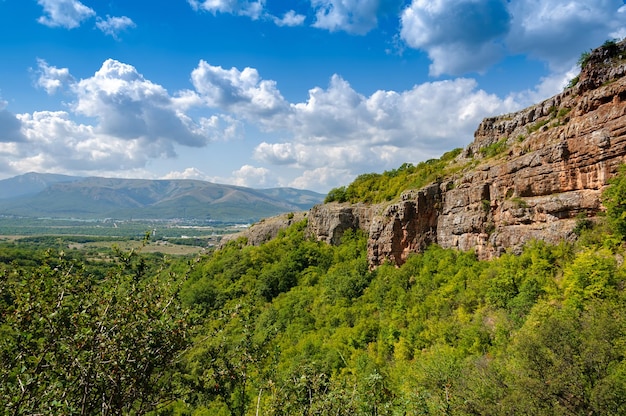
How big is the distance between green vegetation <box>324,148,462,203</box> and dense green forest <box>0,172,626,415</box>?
7.60m

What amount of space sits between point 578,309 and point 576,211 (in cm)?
779

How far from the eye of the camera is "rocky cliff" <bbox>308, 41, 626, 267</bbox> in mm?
22719

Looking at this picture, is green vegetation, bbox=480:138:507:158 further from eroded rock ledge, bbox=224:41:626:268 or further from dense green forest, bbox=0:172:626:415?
dense green forest, bbox=0:172:626:415

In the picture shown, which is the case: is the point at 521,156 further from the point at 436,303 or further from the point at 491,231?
the point at 436,303

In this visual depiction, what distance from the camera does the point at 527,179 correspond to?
88.6 feet

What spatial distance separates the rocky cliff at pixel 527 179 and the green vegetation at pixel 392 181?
2.67 m

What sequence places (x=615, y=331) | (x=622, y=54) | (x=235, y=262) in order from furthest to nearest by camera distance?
(x=235, y=262)
(x=622, y=54)
(x=615, y=331)

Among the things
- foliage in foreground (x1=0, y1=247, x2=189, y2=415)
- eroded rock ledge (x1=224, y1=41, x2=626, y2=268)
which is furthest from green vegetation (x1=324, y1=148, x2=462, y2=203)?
foliage in foreground (x1=0, y1=247, x2=189, y2=415)

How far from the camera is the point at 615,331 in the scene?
49.4 feet

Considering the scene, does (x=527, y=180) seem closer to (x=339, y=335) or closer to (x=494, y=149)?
(x=494, y=149)

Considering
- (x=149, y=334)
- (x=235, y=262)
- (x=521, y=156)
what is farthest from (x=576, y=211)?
(x=235, y=262)

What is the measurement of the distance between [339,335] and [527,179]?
19606mm

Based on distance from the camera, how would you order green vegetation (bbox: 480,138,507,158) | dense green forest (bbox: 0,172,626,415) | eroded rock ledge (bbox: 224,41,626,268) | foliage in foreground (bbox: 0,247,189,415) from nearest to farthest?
foliage in foreground (bbox: 0,247,189,415) → dense green forest (bbox: 0,172,626,415) → eroded rock ledge (bbox: 224,41,626,268) → green vegetation (bbox: 480,138,507,158)

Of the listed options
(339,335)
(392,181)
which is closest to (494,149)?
(392,181)
